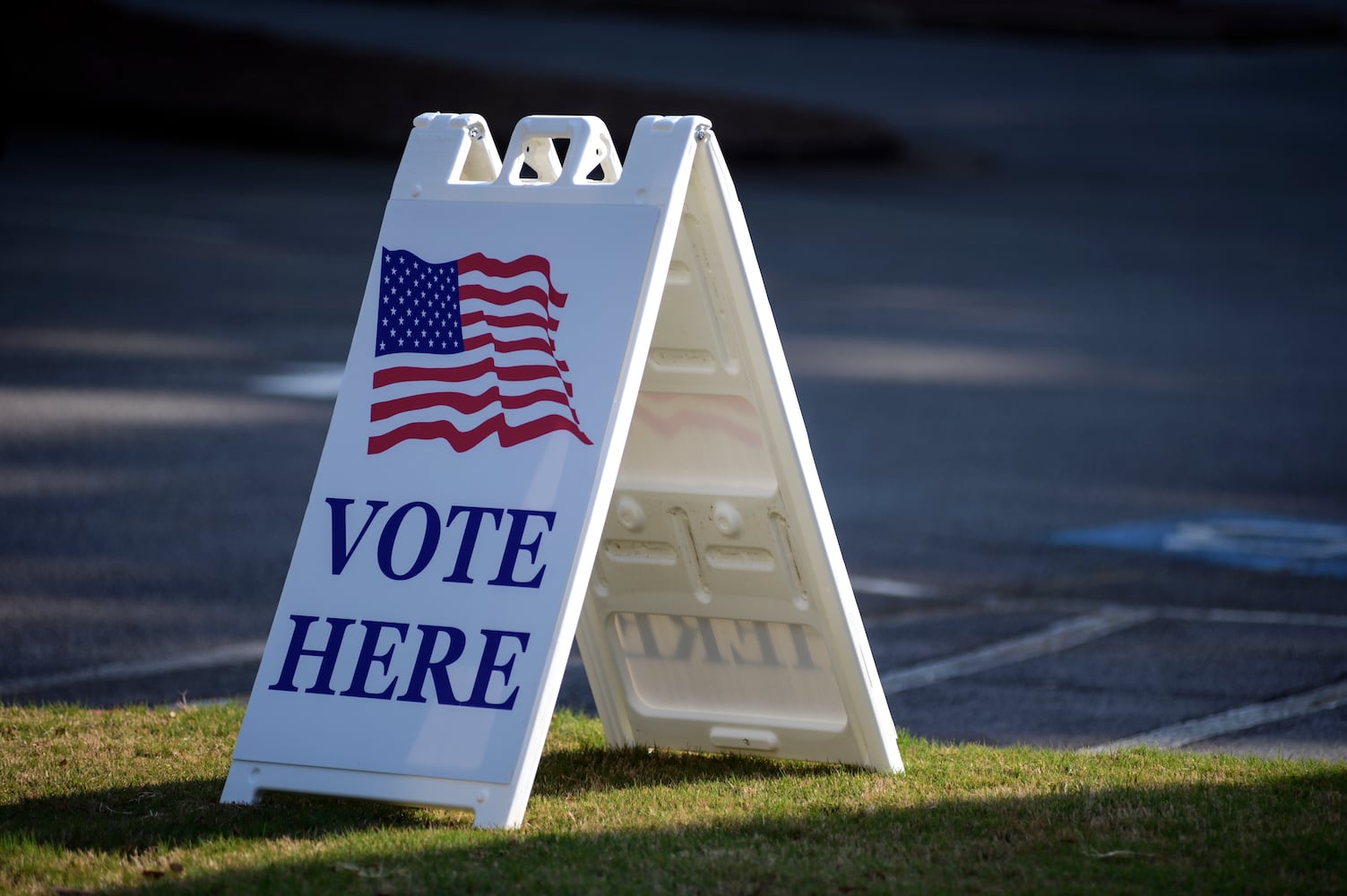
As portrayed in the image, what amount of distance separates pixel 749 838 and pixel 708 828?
4.9 inches

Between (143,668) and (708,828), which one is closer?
(708,828)

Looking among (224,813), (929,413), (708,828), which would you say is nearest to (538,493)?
(708,828)

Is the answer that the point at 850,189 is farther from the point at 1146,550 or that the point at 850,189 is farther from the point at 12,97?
the point at 1146,550

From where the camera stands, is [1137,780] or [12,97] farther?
[12,97]

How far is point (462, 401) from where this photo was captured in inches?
192

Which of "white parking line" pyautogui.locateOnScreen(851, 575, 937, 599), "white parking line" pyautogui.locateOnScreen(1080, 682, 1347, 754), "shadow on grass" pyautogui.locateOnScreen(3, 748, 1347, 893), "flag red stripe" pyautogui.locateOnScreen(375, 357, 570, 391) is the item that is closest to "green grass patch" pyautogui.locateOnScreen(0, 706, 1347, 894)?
"shadow on grass" pyautogui.locateOnScreen(3, 748, 1347, 893)

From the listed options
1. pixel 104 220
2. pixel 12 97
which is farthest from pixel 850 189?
pixel 12 97

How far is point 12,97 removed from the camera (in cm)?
2852

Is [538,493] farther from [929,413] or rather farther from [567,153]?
[929,413]

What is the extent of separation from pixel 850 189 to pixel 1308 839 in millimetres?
22851

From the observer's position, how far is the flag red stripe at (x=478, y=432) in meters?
4.75

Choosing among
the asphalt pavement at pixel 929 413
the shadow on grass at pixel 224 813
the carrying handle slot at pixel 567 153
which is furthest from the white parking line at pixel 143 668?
the carrying handle slot at pixel 567 153

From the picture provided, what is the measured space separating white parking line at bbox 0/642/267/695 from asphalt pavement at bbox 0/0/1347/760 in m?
0.03

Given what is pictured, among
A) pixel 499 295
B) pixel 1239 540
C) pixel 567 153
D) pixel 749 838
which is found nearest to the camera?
pixel 749 838
